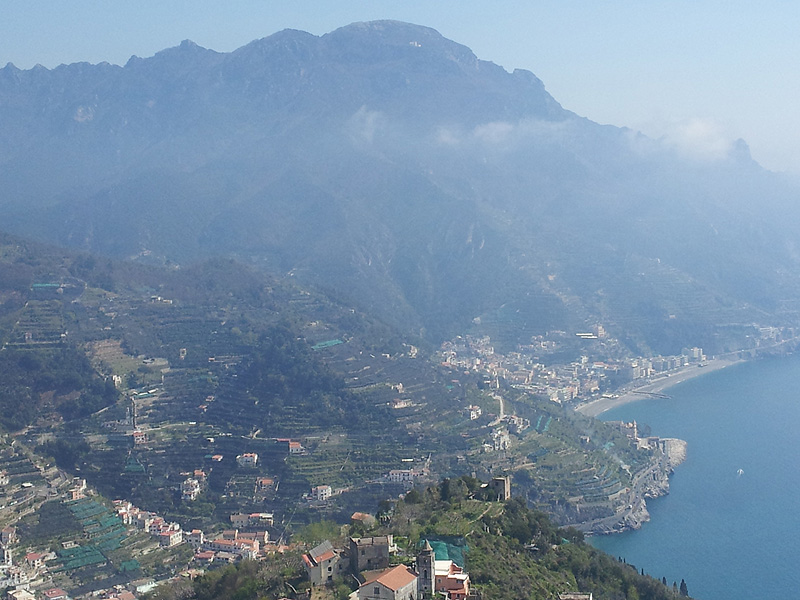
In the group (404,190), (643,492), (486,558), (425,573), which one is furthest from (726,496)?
(404,190)

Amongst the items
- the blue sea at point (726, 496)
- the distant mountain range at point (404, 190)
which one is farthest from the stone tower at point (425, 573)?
the distant mountain range at point (404, 190)

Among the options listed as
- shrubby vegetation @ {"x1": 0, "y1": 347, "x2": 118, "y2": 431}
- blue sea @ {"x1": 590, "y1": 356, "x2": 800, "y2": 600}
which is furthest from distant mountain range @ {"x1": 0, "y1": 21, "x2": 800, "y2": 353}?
shrubby vegetation @ {"x1": 0, "y1": 347, "x2": 118, "y2": 431}

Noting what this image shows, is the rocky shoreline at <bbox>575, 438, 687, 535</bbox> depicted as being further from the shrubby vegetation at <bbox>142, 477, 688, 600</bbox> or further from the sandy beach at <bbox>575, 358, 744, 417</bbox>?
the shrubby vegetation at <bbox>142, 477, 688, 600</bbox>

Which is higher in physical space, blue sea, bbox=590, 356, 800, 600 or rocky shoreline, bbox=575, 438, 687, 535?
rocky shoreline, bbox=575, 438, 687, 535

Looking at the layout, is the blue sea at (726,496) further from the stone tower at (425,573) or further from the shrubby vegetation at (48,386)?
the shrubby vegetation at (48,386)

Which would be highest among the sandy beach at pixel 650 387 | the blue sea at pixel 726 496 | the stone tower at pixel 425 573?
the stone tower at pixel 425 573

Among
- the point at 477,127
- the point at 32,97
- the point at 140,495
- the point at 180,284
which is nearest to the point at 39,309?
the point at 180,284

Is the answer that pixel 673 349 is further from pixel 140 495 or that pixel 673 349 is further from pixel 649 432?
pixel 140 495
